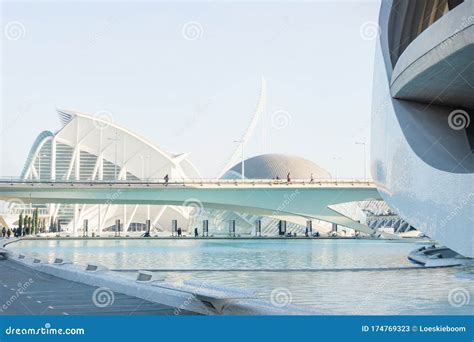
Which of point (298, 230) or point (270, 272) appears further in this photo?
point (298, 230)

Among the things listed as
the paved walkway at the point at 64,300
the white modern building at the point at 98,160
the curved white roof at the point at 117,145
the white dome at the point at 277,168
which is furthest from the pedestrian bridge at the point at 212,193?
the paved walkway at the point at 64,300

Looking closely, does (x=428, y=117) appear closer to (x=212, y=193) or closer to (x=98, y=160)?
(x=212, y=193)

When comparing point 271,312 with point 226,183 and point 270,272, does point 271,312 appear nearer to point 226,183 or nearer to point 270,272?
point 270,272

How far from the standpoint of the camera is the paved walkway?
8320 millimetres

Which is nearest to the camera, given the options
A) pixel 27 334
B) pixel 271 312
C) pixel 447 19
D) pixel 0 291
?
pixel 27 334

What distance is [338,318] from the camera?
6266mm

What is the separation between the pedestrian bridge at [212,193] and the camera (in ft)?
163

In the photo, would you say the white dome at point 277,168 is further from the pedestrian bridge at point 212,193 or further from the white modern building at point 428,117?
the white modern building at point 428,117

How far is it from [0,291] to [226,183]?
39.7m

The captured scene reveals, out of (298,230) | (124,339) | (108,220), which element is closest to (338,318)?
(124,339)

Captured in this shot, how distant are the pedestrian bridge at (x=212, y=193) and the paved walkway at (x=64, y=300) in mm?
36997

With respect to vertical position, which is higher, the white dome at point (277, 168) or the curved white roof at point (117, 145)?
the curved white roof at point (117, 145)

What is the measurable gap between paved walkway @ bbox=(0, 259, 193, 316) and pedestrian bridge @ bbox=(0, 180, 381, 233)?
37.0 metres

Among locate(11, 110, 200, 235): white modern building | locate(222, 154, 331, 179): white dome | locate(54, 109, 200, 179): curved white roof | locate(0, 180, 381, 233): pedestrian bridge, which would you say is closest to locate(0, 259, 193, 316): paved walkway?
locate(0, 180, 381, 233): pedestrian bridge
